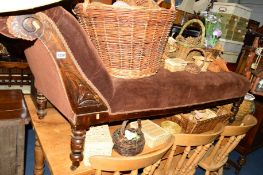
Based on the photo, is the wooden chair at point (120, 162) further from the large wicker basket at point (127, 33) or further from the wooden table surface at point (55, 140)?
the large wicker basket at point (127, 33)

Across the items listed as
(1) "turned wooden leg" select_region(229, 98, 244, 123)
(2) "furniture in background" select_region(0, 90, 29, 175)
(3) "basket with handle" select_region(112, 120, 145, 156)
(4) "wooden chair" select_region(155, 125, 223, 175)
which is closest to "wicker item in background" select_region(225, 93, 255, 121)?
(1) "turned wooden leg" select_region(229, 98, 244, 123)

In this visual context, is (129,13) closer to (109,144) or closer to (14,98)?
(109,144)

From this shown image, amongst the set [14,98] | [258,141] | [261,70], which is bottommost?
[258,141]

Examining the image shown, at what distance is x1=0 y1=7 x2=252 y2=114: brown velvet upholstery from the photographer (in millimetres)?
998

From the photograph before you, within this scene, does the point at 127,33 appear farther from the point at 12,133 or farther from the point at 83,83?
the point at 12,133

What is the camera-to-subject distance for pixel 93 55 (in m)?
1.06

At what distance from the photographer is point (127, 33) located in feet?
3.67

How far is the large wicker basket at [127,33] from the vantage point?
106 cm

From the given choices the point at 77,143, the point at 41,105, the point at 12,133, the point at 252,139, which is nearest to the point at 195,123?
the point at 77,143

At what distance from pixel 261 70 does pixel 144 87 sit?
1.79 m

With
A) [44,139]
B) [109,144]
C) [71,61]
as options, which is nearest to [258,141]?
[109,144]

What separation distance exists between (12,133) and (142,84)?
3.84ft

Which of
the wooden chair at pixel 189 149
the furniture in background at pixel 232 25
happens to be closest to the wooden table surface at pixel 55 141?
the wooden chair at pixel 189 149

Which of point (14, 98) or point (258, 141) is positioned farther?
point (258, 141)
